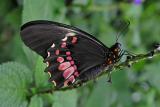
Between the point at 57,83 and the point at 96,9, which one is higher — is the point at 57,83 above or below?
below

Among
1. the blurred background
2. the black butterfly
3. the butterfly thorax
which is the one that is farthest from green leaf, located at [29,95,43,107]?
the butterfly thorax

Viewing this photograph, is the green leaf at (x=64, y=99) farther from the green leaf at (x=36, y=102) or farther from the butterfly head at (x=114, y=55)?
the butterfly head at (x=114, y=55)

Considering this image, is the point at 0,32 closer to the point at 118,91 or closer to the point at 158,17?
the point at 118,91

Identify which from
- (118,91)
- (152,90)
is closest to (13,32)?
(118,91)

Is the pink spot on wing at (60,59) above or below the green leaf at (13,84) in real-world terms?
above

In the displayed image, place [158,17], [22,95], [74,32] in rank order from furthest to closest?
[158,17], [22,95], [74,32]

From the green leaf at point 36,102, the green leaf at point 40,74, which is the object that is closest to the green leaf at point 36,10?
the green leaf at point 40,74

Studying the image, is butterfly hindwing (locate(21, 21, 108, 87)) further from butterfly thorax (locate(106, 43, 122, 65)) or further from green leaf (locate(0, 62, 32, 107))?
green leaf (locate(0, 62, 32, 107))
